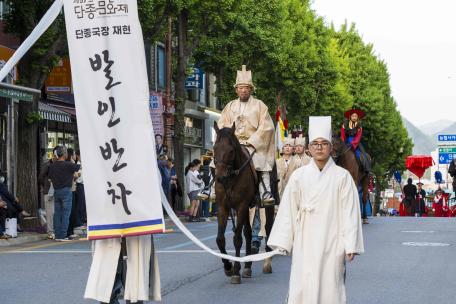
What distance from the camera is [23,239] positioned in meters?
21.0

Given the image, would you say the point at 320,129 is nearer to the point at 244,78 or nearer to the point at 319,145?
the point at 319,145

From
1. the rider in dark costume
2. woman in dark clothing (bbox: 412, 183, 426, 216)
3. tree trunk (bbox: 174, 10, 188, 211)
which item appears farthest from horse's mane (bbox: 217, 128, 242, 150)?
woman in dark clothing (bbox: 412, 183, 426, 216)

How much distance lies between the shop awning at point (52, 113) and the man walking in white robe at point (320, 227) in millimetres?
21995

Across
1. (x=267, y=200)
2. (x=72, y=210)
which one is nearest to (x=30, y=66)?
(x=72, y=210)

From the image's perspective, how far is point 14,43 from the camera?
30.4 m

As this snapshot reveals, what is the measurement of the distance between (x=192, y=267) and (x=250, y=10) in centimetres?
3131

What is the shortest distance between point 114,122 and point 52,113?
22.8 m

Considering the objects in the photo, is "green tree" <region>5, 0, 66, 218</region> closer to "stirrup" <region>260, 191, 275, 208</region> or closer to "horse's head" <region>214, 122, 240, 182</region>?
"stirrup" <region>260, 191, 275, 208</region>

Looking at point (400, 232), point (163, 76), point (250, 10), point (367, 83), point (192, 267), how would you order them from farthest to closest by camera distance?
point (367, 83) → point (163, 76) → point (250, 10) → point (400, 232) → point (192, 267)

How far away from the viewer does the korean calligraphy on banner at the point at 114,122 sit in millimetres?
8195

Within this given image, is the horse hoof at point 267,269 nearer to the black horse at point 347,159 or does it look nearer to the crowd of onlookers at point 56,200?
the crowd of onlookers at point 56,200

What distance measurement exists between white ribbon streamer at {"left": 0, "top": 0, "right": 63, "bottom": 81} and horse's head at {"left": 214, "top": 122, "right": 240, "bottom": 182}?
4497 mm

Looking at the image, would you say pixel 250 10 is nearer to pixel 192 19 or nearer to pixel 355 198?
pixel 192 19

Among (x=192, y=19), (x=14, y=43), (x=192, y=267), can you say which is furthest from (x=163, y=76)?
(x=192, y=267)
